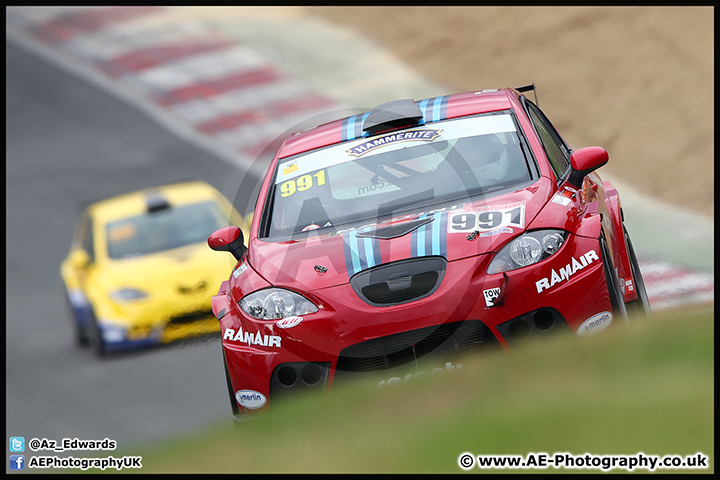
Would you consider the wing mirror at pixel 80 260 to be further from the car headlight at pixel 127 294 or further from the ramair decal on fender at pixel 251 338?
the ramair decal on fender at pixel 251 338

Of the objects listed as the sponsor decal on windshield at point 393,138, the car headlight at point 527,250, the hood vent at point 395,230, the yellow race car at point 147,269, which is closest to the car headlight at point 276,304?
the hood vent at point 395,230

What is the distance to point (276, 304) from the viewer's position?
483 cm

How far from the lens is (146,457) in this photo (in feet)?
13.8

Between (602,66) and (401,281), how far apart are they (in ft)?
36.6

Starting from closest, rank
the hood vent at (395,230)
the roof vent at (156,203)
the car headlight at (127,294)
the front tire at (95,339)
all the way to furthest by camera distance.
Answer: the hood vent at (395,230) → the car headlight at (127,294) → the front tire at (95,339) → the roof vent at (156,203)

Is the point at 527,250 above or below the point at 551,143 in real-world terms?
below

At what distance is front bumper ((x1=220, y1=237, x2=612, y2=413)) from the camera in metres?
4.53

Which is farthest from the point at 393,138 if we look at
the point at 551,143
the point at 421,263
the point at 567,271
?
the point at 567,271

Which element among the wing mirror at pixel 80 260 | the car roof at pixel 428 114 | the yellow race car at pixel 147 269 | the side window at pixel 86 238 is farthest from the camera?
the side window at pixel 86 238

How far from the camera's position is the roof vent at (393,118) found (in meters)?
6.04

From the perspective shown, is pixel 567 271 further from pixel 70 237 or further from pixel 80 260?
pixel 70 237

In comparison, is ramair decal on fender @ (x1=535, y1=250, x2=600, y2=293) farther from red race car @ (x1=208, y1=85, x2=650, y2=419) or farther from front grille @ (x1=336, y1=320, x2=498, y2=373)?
front grille @ (x1=336, y1=320, x2=498, y2=373)
